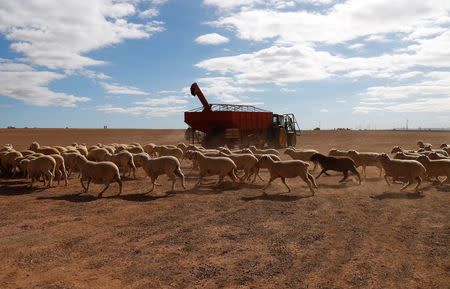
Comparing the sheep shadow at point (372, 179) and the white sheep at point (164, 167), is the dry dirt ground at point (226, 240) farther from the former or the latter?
the sheep shadow at point (372, 179)

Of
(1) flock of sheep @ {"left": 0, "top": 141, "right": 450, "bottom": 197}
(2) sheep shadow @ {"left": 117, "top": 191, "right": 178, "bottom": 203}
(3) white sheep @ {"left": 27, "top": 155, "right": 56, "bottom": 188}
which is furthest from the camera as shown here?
(3) white sheep @ {"left": 27, "top": 155, "right": 56, "bottom": 188}

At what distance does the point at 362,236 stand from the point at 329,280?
7.91ft

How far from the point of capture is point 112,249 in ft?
20.4

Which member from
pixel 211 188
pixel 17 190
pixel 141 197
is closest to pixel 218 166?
pixel 211 188

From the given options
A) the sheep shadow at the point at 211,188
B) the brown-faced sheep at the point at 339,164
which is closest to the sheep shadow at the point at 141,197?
the sheep shadow at the point at 211,188

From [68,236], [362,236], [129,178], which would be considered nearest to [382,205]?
[362,236]

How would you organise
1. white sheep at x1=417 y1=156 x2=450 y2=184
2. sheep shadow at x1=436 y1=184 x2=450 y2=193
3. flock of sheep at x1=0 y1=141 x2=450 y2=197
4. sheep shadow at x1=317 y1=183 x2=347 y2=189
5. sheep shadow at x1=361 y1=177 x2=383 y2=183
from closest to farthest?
flock of sheep at x1=0 y1=141 x2=450 y2=197 < sheep shadow at x1=436 y1=184 x2=450 y2=193 < white sheep at x1=417 y1=156 x2=450 y2=184 < sheep shadow at x1=317 y1=183 x2=347 y2=189 < sheep shadow at x1=361 y1=177 x2=383 y2=183

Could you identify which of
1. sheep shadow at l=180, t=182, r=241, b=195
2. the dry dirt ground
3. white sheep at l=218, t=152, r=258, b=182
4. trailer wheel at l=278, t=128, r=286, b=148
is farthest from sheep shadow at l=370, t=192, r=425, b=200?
trailer wheel at l=278, t=128, r=286, b=148

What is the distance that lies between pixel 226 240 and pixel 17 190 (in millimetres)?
9942

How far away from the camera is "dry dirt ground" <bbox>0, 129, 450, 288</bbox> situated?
505 centimetres

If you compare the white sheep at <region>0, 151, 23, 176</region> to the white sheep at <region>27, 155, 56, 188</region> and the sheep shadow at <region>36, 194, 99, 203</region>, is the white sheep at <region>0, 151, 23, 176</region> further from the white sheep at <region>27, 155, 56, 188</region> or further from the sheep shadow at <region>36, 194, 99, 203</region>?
the sheep shadow at <region>36, 194, 99, 203</region>

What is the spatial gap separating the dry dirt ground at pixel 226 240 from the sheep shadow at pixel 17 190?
0.38m

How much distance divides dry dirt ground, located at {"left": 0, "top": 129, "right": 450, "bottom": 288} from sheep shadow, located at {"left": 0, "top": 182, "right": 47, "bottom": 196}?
0.38m

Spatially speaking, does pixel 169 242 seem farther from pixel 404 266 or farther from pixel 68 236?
pixel 404 266
